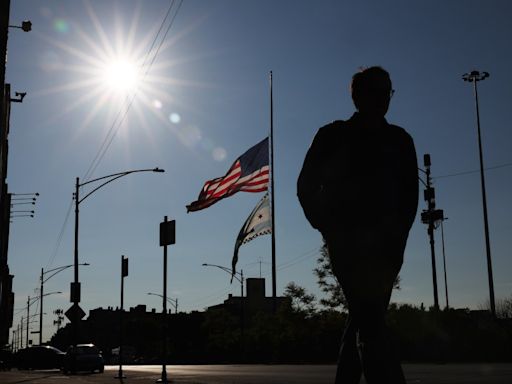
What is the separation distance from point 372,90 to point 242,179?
2473cm

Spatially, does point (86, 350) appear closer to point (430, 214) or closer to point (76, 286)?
point (76, 286)

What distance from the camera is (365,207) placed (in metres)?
3.37

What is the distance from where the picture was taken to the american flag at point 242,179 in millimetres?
26922

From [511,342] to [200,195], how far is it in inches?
820

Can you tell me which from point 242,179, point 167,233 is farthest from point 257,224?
point 167,233

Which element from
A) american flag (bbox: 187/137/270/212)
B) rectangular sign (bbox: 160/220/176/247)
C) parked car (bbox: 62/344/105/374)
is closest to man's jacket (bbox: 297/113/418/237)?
rectangular sign (bbox: 160/220/176/247)

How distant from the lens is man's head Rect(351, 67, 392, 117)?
3.51 meters

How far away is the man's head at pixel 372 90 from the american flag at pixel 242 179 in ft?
75.2

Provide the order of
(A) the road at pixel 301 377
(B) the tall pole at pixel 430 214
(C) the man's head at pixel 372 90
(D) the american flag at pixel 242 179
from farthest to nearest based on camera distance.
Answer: (B) the tall pole at pixel 430 214, (D) the american flag at pixel 242 179, (A) the road at pixel 301 377, (C) the man's head at pixel 372 90

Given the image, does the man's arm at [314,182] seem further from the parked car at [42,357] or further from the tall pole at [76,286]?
the parked car at [42,357]

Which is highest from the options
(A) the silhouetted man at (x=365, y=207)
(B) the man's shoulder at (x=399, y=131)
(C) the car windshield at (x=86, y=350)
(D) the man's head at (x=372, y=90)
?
(D) the man's head at (x=372, y=90)

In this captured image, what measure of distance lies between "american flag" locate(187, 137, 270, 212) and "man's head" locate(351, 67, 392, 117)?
22.9 meters

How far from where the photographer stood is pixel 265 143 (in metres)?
29.2

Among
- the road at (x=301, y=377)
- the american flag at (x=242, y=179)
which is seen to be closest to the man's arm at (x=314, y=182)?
the road at (x=301, y=377)
